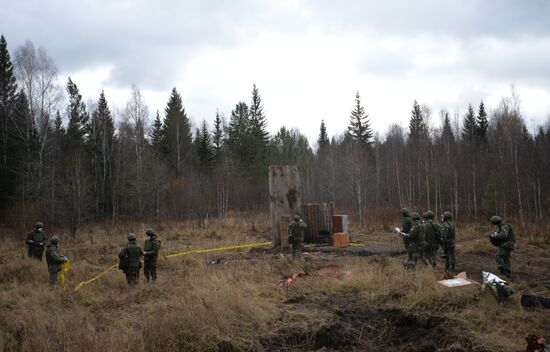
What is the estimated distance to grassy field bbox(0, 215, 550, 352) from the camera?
5.95 m

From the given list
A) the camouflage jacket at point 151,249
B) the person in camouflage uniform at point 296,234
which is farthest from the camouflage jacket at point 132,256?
the person in camouflage uniform at point 296,234

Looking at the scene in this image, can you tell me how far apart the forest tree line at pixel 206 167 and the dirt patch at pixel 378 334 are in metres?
19.8

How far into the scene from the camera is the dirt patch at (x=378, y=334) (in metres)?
6.21

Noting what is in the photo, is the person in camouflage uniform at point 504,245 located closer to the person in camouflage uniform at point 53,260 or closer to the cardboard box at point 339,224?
the cardboard box at point 339,224

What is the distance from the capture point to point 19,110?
3294 centimetres

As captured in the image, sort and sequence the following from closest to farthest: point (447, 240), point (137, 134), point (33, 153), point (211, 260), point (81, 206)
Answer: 1. point (447, 240)
2. point (211, 260)
3. point (81, 206)
4. point (33, 153)
5. point (137, 134)

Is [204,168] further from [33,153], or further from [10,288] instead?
[10,288]

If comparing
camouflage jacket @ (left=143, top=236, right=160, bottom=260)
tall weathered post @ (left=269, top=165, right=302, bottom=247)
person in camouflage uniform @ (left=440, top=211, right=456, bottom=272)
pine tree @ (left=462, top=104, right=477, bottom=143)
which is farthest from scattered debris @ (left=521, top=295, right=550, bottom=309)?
pine tree @ (left=462, top=104, right=477, bottom=143)

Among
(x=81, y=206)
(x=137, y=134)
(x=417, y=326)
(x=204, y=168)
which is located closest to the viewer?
(x=417, y=326)

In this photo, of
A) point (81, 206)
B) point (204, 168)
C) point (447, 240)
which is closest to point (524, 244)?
point (447, 240)

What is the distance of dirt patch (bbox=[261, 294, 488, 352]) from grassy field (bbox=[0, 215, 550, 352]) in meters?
0.02

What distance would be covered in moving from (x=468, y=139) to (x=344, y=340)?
52882 mm

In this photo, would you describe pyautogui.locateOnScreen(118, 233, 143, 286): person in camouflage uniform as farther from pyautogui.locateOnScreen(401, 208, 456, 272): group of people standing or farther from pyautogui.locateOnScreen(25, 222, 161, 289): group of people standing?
pyautogui.locateOnScreen(401, 208, 456, 272): group of people standing

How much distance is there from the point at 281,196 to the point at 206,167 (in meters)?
33.1
